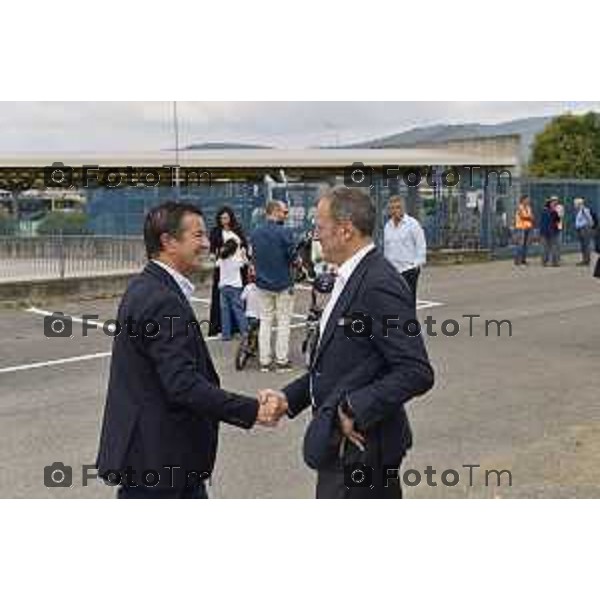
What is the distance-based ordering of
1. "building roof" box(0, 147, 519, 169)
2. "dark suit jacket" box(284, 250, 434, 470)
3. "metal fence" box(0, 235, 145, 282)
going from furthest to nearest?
1. "building roof" box(0, 147, 519, 169)
2. "metal fence" box(0, 235, 145, 282)
3. "dark suit jacket" box(284, 250, 434, 470)

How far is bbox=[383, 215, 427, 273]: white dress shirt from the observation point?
32.5 feet

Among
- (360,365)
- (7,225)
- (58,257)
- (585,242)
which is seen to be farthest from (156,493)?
(585,242)

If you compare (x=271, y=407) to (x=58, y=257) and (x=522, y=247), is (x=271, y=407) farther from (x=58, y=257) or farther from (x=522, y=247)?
(x=522, y=247)

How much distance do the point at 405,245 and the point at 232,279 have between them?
2.15m

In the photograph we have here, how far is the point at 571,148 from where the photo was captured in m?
33.5

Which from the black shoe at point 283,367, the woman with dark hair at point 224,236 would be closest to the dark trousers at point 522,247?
the woman with dark hair at point 224,236

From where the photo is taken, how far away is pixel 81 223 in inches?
582

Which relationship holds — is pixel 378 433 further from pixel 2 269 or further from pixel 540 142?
pixel 540 142

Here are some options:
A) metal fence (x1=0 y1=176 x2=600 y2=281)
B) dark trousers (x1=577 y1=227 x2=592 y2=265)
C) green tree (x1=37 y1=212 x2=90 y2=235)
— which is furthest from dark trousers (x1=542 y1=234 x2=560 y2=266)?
green tree (x1=37 y1=212 x2=90 y2=235)

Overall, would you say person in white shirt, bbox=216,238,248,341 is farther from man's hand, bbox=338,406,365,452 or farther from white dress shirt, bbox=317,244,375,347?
man's hand, bbox=338,406,365,452

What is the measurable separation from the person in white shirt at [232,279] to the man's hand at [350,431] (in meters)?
5.87

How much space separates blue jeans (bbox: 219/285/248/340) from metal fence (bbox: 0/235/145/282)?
4531 mm

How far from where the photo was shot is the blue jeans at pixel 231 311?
30.5ft

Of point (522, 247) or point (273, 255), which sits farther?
point (522, 247)
